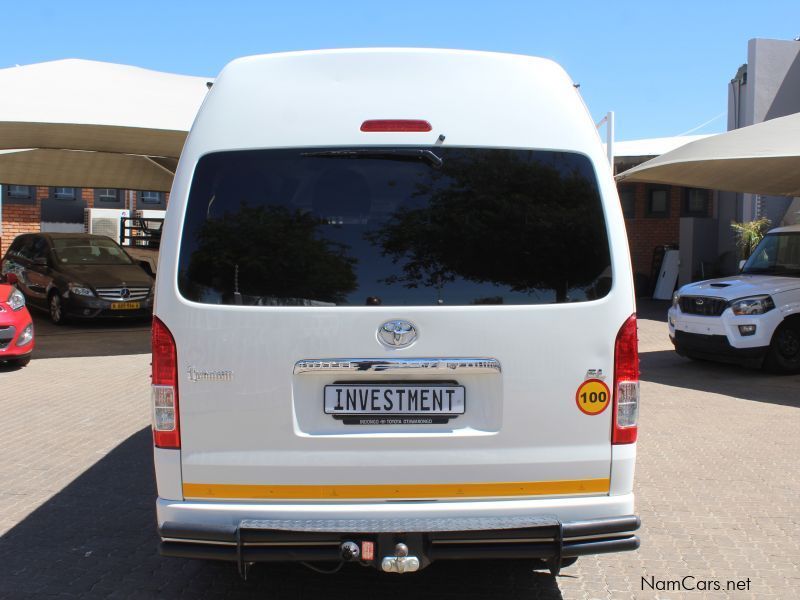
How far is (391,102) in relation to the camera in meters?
3.55

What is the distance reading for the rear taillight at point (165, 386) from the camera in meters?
3.42

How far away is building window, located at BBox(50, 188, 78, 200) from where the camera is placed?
31.3 metres

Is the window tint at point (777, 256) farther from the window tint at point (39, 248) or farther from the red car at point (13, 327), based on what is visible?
the window tint at point (39, 248)

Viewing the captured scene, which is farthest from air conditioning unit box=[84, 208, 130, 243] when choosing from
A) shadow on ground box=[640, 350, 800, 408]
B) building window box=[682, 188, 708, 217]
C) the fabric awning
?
shadow on ground box=[640, 350, 800, 408]

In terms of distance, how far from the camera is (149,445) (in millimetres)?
7145

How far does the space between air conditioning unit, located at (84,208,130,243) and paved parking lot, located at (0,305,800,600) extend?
858 inches

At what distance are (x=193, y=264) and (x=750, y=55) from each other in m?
20.7

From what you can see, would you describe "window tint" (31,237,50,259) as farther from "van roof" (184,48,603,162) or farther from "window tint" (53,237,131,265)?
"van roof" (184,48,603,162)

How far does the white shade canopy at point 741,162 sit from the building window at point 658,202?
8.58 m

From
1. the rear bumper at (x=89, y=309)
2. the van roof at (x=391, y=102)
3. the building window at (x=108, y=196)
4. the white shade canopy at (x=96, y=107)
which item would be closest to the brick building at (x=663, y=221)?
the white shade canopy at (x=96, y=107)

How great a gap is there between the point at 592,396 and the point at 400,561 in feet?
3.28

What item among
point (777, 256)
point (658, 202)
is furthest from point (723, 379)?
point (658, 202)

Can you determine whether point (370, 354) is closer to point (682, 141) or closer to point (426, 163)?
point (426, 163)

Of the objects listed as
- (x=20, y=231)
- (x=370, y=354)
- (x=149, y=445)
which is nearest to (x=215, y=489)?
(x=370, y=354)
